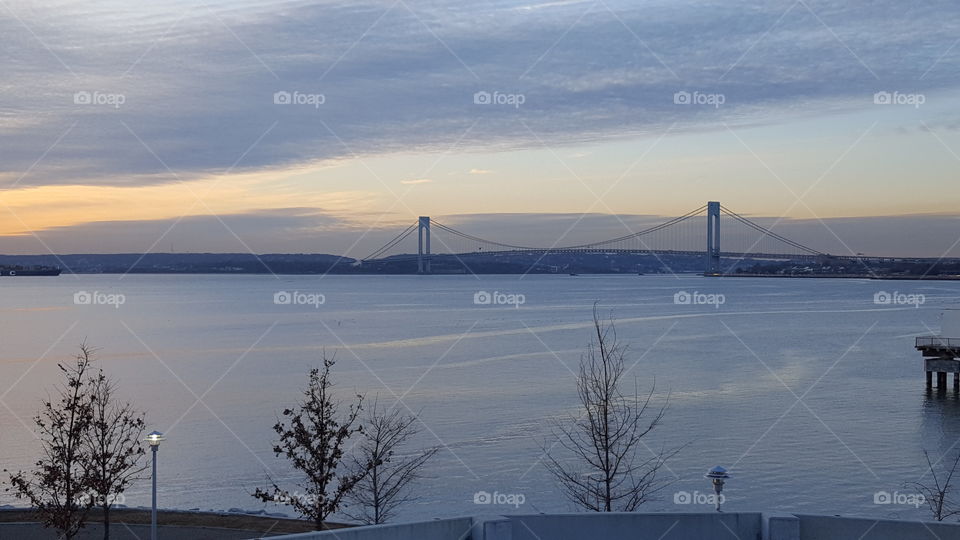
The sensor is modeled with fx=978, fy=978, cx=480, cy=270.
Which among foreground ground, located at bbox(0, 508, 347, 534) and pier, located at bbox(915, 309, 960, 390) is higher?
pier, located at bbox(915, 309, 960, 390)

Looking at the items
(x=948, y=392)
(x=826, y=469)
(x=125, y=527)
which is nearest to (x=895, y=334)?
(x=948, y=392)

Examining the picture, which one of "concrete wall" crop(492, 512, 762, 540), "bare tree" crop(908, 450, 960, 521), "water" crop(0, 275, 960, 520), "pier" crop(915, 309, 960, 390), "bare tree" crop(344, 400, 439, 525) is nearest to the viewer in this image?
"concrete wall" crop(492, 512, 762, 540)

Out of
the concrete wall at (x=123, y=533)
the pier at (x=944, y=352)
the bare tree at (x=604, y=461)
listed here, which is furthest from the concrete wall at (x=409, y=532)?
the pier at (x=944, y=352)

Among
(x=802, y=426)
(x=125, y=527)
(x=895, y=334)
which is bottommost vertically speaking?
(x=125, y=527)

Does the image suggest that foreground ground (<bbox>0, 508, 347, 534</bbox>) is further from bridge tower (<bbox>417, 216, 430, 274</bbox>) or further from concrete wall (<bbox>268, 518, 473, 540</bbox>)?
bridge tower (<bbox>417, 216, 430, 274</bbox>)

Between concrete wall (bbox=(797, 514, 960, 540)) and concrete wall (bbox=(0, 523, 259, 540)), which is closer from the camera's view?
concrete wall (bbox=(797, 514, 960, 540))

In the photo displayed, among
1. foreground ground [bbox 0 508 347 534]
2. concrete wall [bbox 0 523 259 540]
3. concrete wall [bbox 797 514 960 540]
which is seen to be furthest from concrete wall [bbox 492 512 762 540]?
foreground ground [bbox 0 508 347 534]

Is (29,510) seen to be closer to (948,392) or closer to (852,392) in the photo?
A: (852,392)
